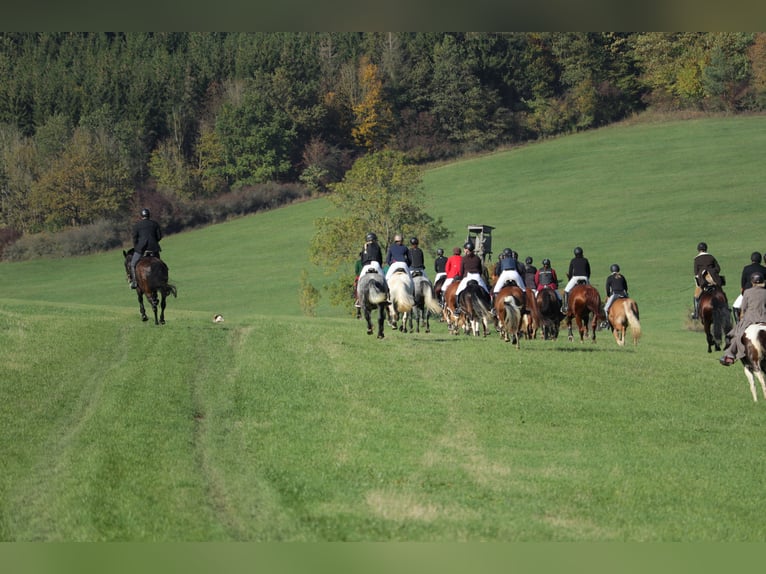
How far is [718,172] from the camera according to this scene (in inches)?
3553

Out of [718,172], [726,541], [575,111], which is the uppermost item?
[575,111]

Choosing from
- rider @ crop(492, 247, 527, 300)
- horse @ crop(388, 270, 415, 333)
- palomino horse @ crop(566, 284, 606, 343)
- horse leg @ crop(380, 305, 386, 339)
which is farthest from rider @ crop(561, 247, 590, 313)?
horse leg @ crop(380, 305, 386, 339)

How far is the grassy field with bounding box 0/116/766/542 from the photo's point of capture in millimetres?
13828

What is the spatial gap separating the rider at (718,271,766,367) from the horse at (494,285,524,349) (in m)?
7.15

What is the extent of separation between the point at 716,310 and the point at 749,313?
8.96 metres

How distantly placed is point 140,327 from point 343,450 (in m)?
13.8

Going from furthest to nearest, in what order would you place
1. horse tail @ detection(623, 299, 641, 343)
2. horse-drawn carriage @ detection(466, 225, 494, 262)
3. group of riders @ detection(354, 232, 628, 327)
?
horse-drawn carriage @ detection(466, 225, 494, 262) < horse tail @ detection(623, 299, 641, 343) < group of riders @ detection(354, 232, 628, 327)

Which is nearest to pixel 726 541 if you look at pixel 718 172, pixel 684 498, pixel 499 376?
pixel 684 498

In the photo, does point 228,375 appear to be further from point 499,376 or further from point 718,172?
point 718,172

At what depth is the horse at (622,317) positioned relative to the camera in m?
31.3

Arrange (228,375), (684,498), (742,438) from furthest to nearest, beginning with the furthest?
(228,375) → (742,438) → (684,498)

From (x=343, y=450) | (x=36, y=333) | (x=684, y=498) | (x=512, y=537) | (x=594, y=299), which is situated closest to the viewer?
(x=512, y=537)

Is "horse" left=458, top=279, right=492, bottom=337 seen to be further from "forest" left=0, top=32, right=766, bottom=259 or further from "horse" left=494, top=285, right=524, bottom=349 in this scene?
"forest" left=0, top=32, right=766, bottom=259

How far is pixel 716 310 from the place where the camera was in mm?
30234
